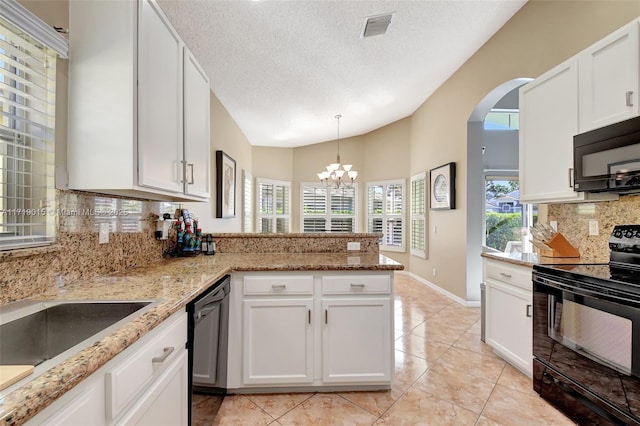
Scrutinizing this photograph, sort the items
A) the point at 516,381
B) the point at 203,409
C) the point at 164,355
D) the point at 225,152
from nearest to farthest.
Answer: the point at 164,355 < the point at 203,409 < the point at 516,381 < the point at 225,152

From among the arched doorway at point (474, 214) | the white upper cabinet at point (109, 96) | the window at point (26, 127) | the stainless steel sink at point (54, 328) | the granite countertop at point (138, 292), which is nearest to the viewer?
the granite countertop at point (138, 292)

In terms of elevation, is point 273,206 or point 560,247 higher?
point 273,206

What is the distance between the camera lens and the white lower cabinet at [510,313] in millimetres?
2166

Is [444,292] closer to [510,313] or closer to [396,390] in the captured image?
[510,313]

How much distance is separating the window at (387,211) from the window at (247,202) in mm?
2579

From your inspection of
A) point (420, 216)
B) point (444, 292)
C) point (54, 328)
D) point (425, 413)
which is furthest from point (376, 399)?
point (420, 216)

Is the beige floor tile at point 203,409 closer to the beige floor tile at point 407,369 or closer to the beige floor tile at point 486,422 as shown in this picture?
the beige floor tile at point 407,369

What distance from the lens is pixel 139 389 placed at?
3.12 feet

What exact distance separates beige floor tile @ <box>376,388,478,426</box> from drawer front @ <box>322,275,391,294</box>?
0.73 m

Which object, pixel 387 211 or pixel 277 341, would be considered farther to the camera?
pixel 387 211

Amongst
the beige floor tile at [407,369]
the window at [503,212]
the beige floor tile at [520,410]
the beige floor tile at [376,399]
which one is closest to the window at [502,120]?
the window at [503,212]

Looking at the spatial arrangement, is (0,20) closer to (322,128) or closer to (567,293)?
(567,293)

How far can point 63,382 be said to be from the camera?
64 centimetres

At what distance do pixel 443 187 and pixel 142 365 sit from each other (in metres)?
4.47
